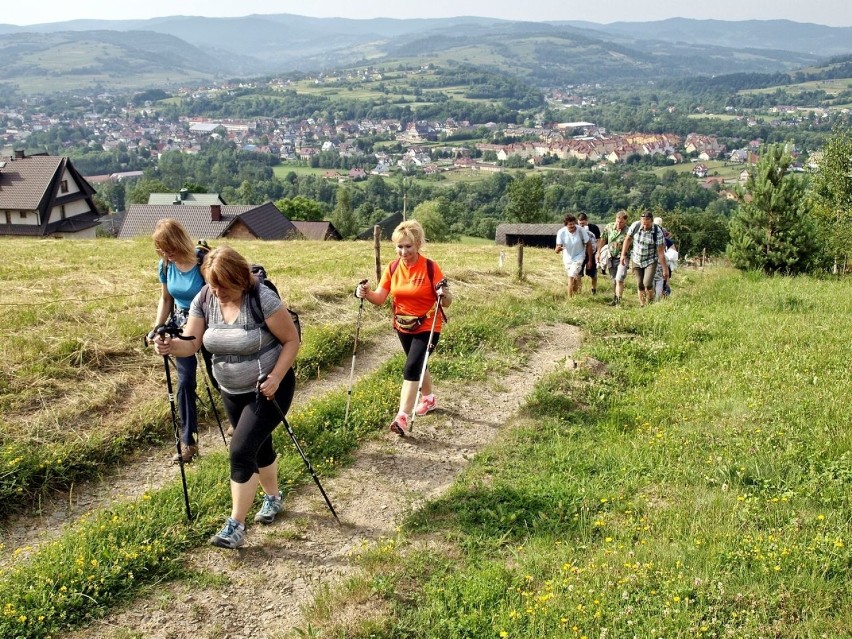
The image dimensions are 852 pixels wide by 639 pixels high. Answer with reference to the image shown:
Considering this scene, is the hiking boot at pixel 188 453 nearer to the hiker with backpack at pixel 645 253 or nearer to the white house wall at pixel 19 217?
the hiker with backpack at pixel 645 253

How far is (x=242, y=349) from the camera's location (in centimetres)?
526

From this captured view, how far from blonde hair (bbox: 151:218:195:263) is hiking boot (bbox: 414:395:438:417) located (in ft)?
10.5

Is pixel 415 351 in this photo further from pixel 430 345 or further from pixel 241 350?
pixel 241 350

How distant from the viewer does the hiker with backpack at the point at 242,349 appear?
517 centimetres

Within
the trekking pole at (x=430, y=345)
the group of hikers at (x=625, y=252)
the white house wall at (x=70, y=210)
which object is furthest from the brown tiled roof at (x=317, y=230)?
the trekking pole at (x=430, y=345)

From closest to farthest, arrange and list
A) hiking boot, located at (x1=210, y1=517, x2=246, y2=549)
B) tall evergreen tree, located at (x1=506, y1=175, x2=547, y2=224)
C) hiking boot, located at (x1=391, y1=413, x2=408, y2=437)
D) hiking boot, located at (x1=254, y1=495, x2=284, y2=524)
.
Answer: hiking boot, located at (x1=210, y1=517, x2=246, y2=549), hiking boot, located at (x1=254, y1=495, x2=284, y2=524), hiking boot, located at (x1=391, y1=413, x2=408, y2=437), tall evergreen tree, located at (x1=506, y1=175, x2=547, y2=224)

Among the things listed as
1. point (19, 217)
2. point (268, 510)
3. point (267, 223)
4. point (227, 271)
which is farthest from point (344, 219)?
point (227, 271)

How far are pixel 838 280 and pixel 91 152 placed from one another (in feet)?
672

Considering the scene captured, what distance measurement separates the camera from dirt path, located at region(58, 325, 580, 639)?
4.89 meters

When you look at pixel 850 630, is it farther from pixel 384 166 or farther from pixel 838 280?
pixel 384 166

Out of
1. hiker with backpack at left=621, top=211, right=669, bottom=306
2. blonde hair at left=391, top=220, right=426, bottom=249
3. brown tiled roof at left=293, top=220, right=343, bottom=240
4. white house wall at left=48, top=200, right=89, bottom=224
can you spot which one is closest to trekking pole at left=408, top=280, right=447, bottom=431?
blonde hair at left=391, top=220, right=426, bottom=249

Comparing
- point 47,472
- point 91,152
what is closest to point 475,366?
point 47,472

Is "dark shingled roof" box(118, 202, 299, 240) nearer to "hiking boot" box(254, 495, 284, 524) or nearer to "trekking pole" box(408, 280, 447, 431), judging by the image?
"trekking pole" box(408, 280, 447, 431)

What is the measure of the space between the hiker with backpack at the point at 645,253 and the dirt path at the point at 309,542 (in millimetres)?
6158
